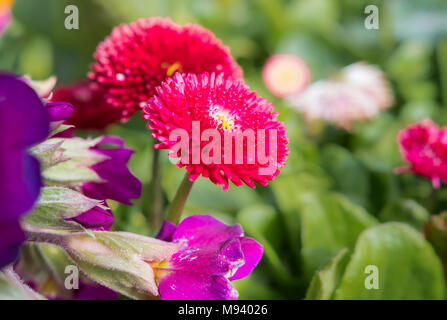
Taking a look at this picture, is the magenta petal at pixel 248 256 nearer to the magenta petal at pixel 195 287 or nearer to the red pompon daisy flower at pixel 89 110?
the magenta petal at pixel 195 287

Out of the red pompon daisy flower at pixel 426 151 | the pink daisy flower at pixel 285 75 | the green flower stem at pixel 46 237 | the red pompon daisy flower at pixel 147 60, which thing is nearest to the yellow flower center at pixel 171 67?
the red pompon daisy flower at pixel 147 60

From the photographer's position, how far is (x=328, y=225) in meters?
0.37

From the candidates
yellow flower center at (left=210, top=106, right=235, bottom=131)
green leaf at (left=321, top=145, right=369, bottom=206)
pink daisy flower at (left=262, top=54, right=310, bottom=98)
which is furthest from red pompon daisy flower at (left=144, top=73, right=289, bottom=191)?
pink daisy flower at (left=262, top=54, right=310, bottom=98)

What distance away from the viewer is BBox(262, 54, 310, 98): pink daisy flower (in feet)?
1.96

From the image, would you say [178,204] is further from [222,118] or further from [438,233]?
[438,233]

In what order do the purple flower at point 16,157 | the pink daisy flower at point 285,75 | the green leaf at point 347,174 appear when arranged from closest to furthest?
the purple flower at point 16,157 → the green leaf at point 347,174 → the pink daisy flower at point 285,75

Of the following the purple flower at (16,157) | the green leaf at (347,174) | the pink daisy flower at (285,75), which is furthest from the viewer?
the pink daisy flower at (285,75)

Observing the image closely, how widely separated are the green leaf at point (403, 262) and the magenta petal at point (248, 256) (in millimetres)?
100

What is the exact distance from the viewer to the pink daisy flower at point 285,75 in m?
0.60

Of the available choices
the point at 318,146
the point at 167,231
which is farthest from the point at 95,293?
the point at 318,146

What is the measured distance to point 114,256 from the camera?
225mm

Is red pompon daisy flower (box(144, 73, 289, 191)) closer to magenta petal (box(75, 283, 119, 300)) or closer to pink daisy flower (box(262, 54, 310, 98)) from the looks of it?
magenta petal (box(75, 283, 119, 300))

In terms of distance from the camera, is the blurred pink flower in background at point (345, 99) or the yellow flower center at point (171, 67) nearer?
the yellow flower center at point (171, 67)

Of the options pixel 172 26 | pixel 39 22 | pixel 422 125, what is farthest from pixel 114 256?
pixel 39 22
